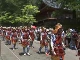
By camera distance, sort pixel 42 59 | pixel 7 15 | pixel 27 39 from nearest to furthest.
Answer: pixel 42 59
pixel 27 39
pixel 7 15

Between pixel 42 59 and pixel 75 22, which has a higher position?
pixel 42 59

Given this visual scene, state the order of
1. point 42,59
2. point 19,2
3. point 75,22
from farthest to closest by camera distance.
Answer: point 19,2 → point 75,22 → point 42,59

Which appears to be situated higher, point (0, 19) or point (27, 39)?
point (27, 39)

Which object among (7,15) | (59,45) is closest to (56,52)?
(59,45)

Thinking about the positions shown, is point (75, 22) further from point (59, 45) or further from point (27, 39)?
point (59, 45)

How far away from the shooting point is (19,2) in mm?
61906

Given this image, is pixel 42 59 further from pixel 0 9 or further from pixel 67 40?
pixel 0 9

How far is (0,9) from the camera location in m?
72.4

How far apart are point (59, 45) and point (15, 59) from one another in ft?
23.5

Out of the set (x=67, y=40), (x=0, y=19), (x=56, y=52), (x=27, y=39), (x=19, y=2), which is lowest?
(x=0, y=19)

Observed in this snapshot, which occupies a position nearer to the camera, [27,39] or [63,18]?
[27,39]

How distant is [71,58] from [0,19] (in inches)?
2048

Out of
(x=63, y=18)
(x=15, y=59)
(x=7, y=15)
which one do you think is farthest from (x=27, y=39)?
(x=7, y=15)

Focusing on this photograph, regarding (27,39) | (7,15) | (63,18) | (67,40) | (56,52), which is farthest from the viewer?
(7,15)
